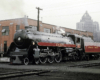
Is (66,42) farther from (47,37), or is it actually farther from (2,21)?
(2,21)

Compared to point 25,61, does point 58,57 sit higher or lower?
higher

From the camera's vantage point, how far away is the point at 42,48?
1611 cm

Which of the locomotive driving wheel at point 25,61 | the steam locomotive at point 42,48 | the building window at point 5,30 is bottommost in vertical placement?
the locomotive driving wheel at point 25,61

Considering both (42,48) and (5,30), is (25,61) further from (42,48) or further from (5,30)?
(5,30)

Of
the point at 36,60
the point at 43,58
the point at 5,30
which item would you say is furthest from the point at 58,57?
the point at 5,30

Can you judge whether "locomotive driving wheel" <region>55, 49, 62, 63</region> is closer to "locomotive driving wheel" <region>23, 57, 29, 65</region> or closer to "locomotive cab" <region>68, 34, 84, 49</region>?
"locomotive cab" <region>68, 34, 84, 49</region>

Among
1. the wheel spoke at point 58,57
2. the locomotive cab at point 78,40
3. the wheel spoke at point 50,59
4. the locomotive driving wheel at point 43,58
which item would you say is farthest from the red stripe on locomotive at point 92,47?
the locomotive driving wheel at point 43,58

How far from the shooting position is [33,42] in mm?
14766

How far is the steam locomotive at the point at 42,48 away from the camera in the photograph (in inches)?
578

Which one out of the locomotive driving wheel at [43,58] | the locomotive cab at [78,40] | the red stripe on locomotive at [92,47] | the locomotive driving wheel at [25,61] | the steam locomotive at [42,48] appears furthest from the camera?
the red stripe on locomotive at [92,47]

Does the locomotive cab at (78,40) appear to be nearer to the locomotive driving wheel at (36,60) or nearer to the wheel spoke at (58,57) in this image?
the wheel spoke at (58,57)

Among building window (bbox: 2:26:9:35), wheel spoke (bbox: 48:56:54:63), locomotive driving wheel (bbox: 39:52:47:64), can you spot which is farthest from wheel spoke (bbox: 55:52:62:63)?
building window (bbox: 2:26:9:35)

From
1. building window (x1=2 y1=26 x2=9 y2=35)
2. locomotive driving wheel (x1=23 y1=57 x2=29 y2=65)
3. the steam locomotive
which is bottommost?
locomotive driving wheel (x1=23 y1=57 x2=29 y2=65)

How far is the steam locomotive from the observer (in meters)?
14.7
